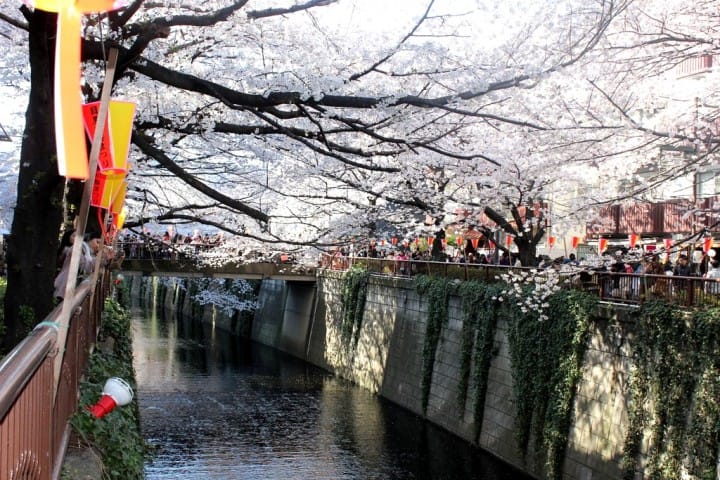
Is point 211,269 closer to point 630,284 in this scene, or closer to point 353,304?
point 353,304

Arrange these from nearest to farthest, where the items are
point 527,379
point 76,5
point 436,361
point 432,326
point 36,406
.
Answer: point 36,406
point 76,5
point 527,379
point 436,361
point 432,326

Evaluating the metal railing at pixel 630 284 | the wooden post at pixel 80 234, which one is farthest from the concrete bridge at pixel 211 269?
the wooden post at pixel 80 234

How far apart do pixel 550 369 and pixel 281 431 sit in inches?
284

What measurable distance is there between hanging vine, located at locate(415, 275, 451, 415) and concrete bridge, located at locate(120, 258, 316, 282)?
10.3 meters

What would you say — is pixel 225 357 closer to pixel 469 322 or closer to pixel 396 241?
pixel 396 241

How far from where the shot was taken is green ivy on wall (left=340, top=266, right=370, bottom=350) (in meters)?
28.2

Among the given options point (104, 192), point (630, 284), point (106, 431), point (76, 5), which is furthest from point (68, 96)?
point (630, 284)

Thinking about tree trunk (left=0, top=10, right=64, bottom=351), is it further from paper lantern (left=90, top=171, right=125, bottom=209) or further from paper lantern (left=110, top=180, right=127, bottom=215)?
paper lantern (left=110, top=180, right=127, bottom=215)

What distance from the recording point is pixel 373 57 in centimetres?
863

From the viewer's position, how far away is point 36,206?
22.6 ft

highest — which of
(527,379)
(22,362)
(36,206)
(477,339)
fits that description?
(36,206)

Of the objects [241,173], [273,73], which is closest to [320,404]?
[241,173]

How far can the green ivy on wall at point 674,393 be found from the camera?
11.5 m

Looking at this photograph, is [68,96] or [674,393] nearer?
[68,96]
